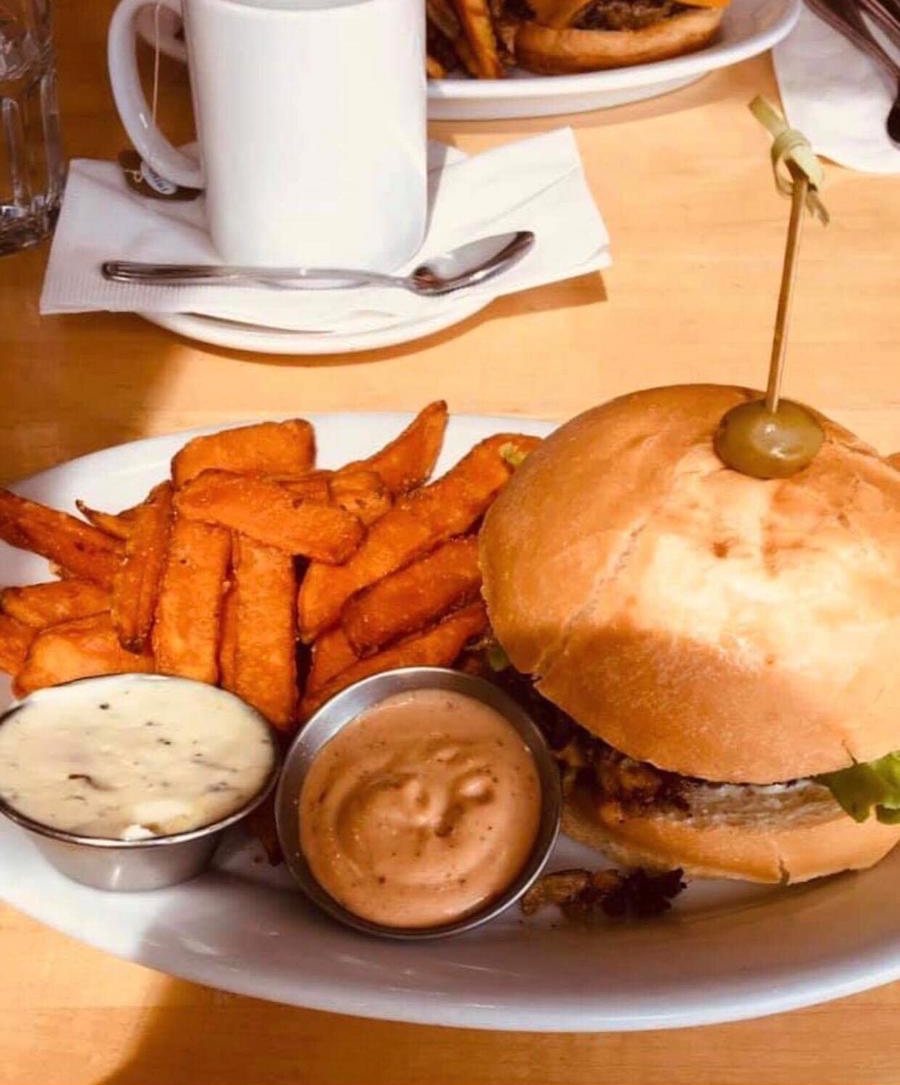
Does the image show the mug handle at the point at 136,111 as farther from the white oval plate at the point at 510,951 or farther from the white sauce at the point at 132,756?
the white oval plate at the point at 510,951

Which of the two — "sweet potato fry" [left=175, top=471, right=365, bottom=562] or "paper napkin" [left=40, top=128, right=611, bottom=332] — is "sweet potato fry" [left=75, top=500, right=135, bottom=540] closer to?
"sweet potato fry" [left=175, top=471, right=365, bottom=562]

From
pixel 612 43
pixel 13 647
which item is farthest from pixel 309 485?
pixel 612 43

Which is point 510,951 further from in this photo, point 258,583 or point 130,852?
point 258,583

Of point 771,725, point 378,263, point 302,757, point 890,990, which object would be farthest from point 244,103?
point 890,990

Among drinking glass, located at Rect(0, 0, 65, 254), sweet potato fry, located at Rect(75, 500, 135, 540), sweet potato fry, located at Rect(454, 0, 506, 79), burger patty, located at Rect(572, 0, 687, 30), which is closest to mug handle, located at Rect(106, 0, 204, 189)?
drinking glass, located at Rect(0, 0, 65, 254)

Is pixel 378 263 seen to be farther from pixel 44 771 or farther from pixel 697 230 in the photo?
pixel 44 771
